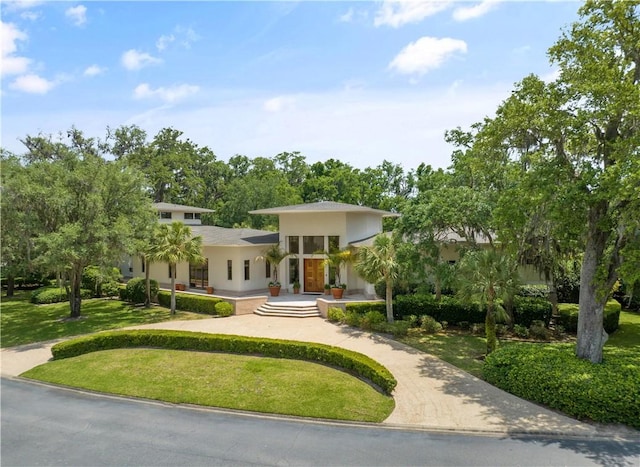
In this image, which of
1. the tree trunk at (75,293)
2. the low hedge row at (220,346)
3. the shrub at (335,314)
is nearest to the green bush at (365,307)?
the shrub at (335,314)

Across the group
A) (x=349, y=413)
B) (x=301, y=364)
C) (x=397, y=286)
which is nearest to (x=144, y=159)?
(x=397, y=286)

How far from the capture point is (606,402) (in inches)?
418

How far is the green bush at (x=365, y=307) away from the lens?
72.0ft

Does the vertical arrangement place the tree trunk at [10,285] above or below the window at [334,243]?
below

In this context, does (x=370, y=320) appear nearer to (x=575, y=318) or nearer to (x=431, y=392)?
(x=431, y=392)

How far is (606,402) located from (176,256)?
20.2 metres

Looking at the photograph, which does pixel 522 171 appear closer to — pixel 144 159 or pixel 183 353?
pixel 183 353

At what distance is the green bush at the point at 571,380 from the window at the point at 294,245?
15.9 metres

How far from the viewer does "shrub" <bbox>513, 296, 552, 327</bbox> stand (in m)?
19.6

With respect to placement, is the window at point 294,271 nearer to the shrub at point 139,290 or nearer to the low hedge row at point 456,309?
the low hedge row at point 456,309

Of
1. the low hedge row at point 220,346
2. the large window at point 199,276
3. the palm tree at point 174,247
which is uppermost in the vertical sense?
the palm tree at point 174,247

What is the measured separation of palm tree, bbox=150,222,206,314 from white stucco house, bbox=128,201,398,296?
2.52m

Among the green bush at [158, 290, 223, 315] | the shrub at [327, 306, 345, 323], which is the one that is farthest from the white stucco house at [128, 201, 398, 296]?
the shrub at [327, 306, 345, 323]

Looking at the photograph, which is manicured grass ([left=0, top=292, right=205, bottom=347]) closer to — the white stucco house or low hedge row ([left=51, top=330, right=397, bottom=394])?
low hedge row ([left=51, top=330, right=397, bottom=394])
